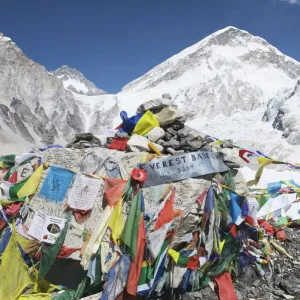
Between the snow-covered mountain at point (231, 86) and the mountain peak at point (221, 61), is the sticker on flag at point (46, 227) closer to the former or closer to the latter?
the snow-covered mountain at point (231, 86)

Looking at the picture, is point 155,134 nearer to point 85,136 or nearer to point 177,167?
point 177,167

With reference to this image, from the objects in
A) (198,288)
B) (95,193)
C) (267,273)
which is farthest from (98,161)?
(267,273)

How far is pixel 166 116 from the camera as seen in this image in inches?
261

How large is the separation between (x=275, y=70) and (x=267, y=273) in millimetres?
137001

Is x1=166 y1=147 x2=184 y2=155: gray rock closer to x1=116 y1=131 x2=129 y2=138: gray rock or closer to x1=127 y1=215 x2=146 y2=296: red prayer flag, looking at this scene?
x1=116 y1=131 x2=129 y2=138: gray rock

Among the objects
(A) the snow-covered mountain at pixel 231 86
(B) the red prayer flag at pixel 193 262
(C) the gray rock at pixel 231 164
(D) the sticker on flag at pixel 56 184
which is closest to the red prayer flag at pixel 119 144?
(D) the sticker on flag at pixel 56 184

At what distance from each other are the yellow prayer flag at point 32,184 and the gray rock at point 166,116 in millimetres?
2446

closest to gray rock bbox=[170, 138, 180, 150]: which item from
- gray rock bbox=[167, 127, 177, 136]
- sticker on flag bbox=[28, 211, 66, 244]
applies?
gray rock bbox=[167, 127, 177, 136]

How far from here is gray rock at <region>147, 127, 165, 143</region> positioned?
629cm

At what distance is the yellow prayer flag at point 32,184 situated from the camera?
5699 mm

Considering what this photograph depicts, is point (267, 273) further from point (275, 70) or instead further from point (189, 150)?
point (275, 70)

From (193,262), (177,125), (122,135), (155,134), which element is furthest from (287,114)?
(193,262)

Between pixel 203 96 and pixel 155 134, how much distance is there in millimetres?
92039

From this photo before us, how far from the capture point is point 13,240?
17.4 ft
